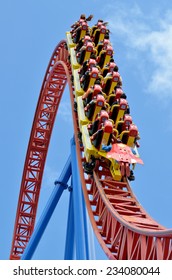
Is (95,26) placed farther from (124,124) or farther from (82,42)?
(124,124)

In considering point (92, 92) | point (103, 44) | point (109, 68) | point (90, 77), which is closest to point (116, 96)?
point (92, 92)

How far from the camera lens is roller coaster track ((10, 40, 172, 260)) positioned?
Result: 6.43 m

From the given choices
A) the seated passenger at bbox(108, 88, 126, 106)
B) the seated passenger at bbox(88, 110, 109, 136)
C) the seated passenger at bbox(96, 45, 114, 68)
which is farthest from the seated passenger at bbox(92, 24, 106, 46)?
the seated passenger at bbox(88, 110, 109, 136)

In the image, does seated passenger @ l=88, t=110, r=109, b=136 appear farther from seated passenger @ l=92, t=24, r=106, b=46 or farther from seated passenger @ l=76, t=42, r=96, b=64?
seated passenger @ l=92, t=24, r=106, b=46

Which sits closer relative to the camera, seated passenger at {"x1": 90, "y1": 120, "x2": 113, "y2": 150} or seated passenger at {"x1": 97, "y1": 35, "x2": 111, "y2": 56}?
seated passenger at {"x1": 90, "y1": 120, "x2": 113, "y2": 150}

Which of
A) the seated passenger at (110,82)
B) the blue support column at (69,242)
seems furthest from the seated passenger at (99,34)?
the blue support column at (69,242)

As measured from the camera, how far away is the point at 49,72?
1509 cm

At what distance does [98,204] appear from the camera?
340 inches

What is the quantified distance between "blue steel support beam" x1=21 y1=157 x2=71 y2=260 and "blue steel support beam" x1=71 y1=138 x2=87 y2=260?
95cm

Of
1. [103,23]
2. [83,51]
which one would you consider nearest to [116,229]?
[83,51]

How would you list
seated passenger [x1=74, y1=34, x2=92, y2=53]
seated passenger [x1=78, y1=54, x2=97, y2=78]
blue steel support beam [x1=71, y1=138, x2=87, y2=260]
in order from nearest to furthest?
blue steel support beam [x1=71, y1=138, x2=87, y2=260] → seated passenger [x1=78, y1=54, x2=97, y2=78] → seated passenger [x1=74, y1=34, x2=92, y2=53]

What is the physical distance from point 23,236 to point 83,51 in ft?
18.4
